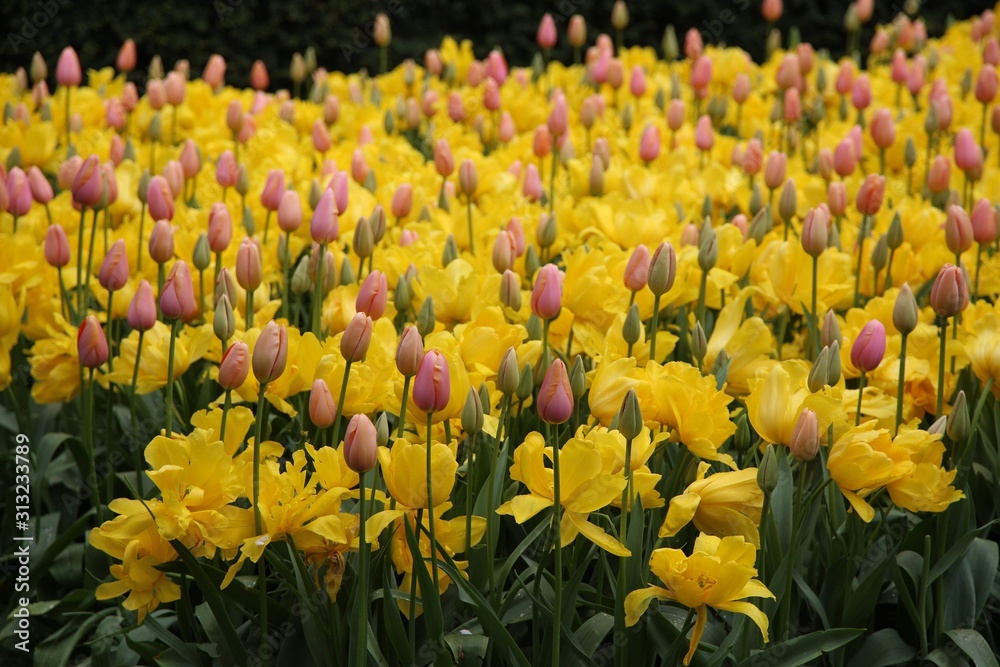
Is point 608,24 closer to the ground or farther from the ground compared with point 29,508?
farther from the ground

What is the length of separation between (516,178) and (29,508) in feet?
5.84

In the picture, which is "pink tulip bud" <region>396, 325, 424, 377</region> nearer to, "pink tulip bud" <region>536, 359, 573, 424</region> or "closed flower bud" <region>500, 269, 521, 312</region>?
"pink tulip bud" <region>536, 359, 573, 424</region>

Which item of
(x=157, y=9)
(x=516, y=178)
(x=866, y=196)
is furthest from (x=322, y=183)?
(x=157, y=9)

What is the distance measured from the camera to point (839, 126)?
169 inches

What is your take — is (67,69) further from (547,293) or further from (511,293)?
(547,293)

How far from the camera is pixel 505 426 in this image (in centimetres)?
209

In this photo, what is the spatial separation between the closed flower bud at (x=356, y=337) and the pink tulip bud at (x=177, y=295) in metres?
0.43

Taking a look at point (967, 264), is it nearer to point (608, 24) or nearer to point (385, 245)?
point (385, 245)

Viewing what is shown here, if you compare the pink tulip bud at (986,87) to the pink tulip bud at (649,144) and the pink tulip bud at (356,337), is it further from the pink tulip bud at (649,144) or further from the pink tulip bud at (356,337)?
the pink tulip bud at (356,337)

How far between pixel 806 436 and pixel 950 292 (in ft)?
1.96

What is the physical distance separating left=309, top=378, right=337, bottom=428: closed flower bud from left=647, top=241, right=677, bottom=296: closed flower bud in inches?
27.4

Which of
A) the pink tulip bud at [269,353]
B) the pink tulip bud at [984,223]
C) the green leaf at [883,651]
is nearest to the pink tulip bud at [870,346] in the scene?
A: the green leaf at [883,651]

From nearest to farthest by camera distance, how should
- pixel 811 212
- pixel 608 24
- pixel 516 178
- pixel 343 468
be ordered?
pixel 343 468 → pixel 811 212 → pixel 516 178 → pixel 608 24

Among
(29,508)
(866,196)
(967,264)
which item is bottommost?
(29,508)
